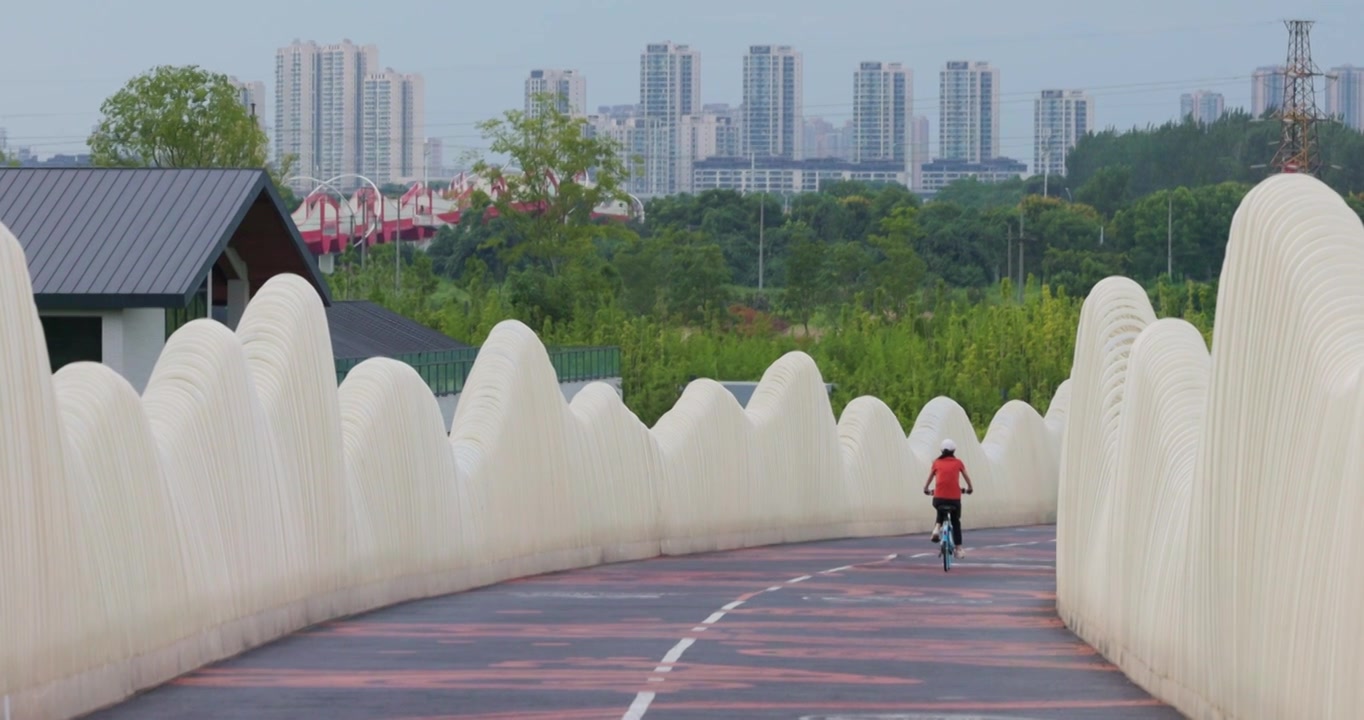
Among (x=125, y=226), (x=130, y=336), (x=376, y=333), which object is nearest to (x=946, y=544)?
(x=130, y=336)

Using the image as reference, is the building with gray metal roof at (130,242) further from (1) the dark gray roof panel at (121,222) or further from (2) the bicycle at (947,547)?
(2) the bicycle at (947,547)

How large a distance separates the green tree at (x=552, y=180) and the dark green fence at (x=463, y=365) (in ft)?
125

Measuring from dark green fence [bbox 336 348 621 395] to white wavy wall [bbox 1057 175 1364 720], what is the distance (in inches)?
751

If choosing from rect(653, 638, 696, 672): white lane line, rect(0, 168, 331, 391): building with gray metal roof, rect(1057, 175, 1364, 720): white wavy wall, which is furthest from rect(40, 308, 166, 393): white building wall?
rect(1057, 175, 1364, 720): white wavy wall

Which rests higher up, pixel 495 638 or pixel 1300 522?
pixel 1300 522

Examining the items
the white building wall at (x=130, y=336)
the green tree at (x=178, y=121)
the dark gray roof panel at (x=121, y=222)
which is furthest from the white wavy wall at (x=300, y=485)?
the green tree at (x=178, y=121)

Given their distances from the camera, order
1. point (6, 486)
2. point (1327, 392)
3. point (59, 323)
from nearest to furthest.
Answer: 1. point (1327, 392)
2. point (6, 486)
3. point (59, 323)

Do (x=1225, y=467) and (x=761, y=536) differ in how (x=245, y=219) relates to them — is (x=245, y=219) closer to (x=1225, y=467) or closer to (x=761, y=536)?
(x=761, y=536)

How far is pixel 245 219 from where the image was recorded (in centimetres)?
3788

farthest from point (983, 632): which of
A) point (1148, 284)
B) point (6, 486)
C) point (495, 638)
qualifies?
point (1148, 284)

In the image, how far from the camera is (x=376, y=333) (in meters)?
51.4

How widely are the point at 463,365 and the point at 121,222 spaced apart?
11.4 metres

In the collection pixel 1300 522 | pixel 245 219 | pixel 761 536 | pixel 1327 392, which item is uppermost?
pixel 245 219

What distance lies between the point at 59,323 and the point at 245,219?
4.35 metres
